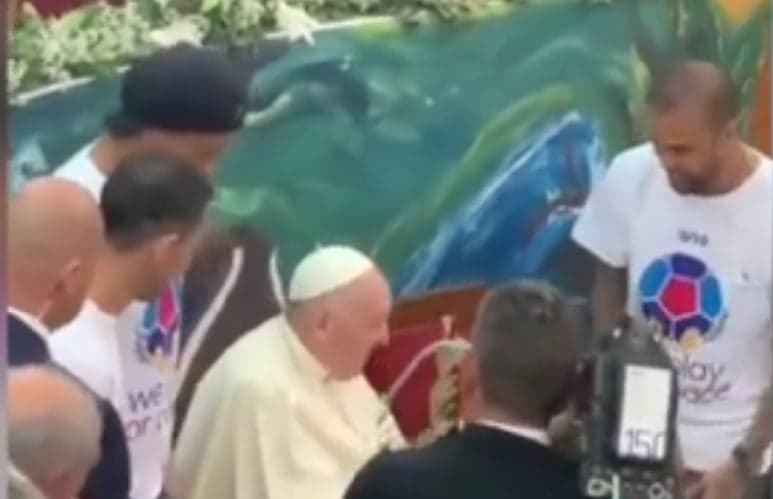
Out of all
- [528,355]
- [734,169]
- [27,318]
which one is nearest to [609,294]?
[734,169]

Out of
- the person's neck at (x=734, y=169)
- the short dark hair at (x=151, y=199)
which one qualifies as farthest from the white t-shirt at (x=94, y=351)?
the person's neck at (x=734, y=169)

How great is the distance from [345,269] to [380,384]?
17cm

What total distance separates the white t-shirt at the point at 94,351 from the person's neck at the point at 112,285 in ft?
0.04

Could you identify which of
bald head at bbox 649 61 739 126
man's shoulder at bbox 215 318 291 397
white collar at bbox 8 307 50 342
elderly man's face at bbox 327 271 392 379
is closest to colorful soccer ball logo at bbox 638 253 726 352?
bald head at bbox 649 61 739 126

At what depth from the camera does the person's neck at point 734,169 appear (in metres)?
3.62

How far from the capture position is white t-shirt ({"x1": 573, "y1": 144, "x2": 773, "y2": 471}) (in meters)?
3.63

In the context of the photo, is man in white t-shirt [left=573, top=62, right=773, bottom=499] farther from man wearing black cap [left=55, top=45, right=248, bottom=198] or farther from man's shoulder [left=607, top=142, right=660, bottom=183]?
man wearing black cap [left=55, top=45, right=248, bottom=198]

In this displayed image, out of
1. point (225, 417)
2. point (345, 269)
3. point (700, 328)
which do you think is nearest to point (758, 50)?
point (700, 328)

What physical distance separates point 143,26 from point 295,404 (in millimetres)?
553

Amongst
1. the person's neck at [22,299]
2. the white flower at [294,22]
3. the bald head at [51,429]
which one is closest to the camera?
A: the bald head at [51,429]

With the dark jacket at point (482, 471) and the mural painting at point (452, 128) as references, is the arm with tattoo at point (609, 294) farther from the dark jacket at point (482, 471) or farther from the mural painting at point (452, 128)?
the dark jacket at point (482, 471)

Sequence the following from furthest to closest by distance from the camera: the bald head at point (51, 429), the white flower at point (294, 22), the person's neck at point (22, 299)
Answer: the white flower at point (294, 22), the person's neck at point (22, 299), the bald head at point (51, 429)

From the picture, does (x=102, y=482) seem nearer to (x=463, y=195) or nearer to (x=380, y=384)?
(x=380, y=384)

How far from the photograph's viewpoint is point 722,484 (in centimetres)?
364
